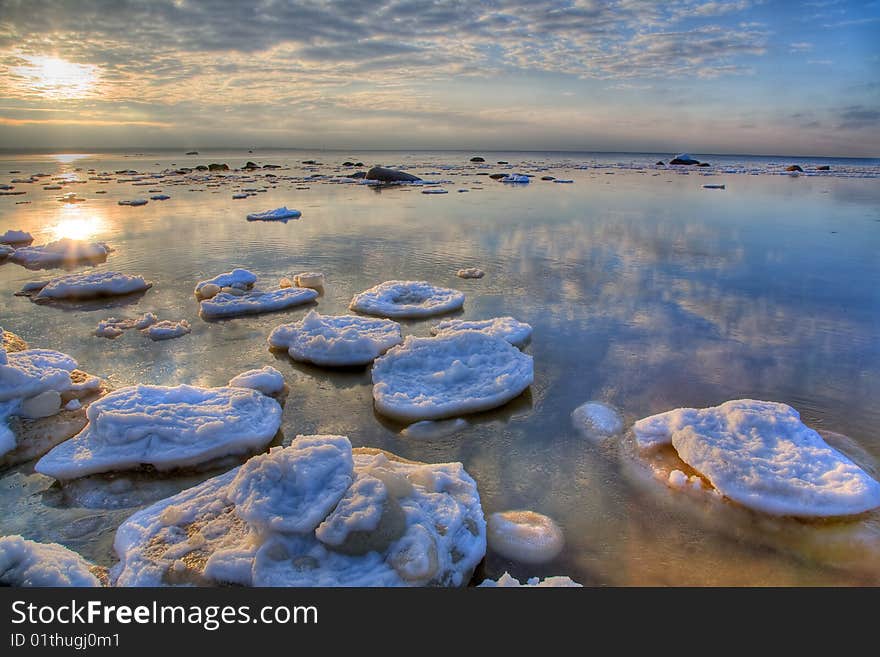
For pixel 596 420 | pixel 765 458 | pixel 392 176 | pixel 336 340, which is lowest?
pixel 596 420

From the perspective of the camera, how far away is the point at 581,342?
6.97 metres

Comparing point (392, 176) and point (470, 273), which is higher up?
point (392, 176)

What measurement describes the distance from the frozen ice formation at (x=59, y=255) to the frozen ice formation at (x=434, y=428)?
10.5 metres

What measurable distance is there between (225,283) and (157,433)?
5.31 metres

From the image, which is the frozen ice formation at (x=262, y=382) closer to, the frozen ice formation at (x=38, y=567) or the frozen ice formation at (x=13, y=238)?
the frozen ice formation at (x=38, y=567)

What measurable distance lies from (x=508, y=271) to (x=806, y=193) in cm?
2247

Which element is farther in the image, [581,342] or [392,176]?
[392,176]

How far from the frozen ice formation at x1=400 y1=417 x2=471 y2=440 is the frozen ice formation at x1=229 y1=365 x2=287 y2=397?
1.57m

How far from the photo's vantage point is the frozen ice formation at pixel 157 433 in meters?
4.26

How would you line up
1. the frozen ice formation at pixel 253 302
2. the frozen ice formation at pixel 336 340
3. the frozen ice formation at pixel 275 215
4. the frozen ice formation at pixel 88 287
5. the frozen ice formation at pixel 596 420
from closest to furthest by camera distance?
the frozen ice formation at pixel 596 420, the frozen ice formation at pixel 336 340, the frozen ice formation at pixel 253 302, the frozen ice formation at pixel 88 287, the frozen ice formation at pixel 275 215

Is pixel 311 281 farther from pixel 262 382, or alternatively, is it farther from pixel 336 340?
pixel 262 382

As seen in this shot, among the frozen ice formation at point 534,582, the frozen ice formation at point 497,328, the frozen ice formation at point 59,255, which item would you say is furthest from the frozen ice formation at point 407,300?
the frozen ice formation at point 59,255

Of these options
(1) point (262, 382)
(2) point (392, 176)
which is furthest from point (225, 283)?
(2) point (392, 176)
